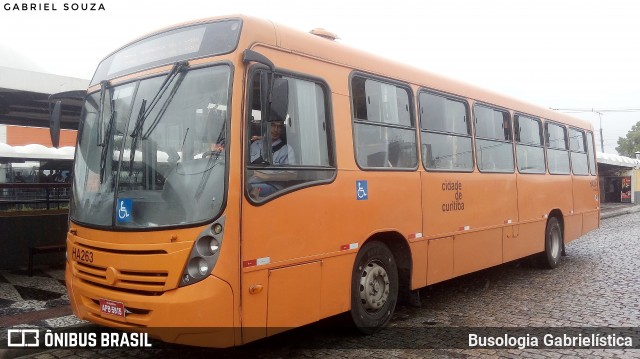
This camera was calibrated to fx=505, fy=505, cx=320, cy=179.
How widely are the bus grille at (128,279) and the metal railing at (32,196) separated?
580 cm

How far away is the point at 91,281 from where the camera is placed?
15.0 ft

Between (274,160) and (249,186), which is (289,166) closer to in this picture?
(274,160)

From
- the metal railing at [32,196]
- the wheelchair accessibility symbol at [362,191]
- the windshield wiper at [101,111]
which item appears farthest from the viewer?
the metal railing at [32,196]

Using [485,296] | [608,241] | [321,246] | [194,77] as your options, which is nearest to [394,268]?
[321,246]

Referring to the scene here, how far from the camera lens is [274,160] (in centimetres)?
454

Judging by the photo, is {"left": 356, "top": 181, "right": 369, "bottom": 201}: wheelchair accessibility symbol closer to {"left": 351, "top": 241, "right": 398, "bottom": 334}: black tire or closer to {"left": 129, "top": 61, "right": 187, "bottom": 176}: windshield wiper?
{"left": 351, "top": 241, "right": 398, "bottom": 334}: black tire

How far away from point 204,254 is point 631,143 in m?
78.8

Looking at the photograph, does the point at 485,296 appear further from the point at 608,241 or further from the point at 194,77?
the point at 608,241

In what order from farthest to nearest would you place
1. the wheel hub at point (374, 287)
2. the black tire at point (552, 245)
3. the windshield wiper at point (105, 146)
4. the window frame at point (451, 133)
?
the black tire at point (552, 245)
the window frame at point (451, 133)
the wheel hub at point (374, 287)
the windshield wiper at point (105, 146)

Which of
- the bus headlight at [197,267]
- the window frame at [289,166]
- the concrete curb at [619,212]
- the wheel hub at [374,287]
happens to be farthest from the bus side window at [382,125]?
the concrete curb at [619,212]

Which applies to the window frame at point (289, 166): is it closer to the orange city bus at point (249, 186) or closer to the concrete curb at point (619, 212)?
the orange city bus at point (249, 186)

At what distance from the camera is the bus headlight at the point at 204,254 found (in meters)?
3.98

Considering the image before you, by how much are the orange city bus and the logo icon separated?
0.85 metres

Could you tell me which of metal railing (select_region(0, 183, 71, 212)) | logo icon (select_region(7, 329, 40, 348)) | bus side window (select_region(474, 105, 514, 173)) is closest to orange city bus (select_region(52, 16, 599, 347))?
logo icon (select_region(7, 329, 40, 348))
